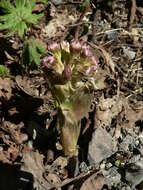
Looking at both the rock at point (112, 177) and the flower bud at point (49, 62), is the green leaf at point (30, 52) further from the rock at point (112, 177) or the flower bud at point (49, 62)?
the rock at point (112, 177)

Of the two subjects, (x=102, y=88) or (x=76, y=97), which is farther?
(x=102, y=88)

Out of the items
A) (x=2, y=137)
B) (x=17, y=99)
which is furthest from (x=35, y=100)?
(x=2, y=137)

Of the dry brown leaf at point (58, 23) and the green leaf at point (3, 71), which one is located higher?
the dry brown leaf at point (58, 23)

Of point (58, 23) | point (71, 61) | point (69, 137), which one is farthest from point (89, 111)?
point (58, 23)

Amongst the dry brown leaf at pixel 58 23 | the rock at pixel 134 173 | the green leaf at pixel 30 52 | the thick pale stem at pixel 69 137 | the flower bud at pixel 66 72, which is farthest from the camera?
the dry brown leaf at pixel 58 23

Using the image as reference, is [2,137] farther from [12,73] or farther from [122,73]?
[122,73]

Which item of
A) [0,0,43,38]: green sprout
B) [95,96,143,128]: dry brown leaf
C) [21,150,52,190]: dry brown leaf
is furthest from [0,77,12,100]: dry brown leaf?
[95,96,143,128]: dry brown leaf

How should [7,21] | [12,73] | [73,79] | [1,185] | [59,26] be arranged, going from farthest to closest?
[59,26]
[12,73]
[7,21]
[1,185]
[73,79]

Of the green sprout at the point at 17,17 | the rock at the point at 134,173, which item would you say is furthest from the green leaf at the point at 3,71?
the rock at the point at 134,173
